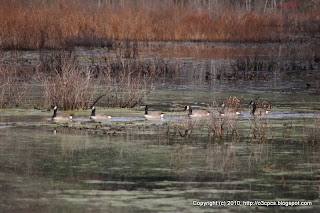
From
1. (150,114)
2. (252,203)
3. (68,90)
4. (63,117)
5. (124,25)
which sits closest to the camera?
(252,203)

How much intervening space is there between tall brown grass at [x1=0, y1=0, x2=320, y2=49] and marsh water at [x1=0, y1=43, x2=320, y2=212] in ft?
35.5

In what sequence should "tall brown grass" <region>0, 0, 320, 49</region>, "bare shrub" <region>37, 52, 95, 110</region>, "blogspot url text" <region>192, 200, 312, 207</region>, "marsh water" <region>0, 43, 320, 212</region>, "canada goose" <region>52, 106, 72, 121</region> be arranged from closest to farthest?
"blogspot url text" <region>192, 200, 312, 207</region> < "marsh water" <region>0, 43, 320, 212</region> < "canada goose" <region>52, 106, 72, 121</region> < "bare shrub" <region>37, 52, 95, 110</region> < "tall brown grass" <region>0, 0, 320, 49</region>

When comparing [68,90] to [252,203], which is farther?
[68,90]

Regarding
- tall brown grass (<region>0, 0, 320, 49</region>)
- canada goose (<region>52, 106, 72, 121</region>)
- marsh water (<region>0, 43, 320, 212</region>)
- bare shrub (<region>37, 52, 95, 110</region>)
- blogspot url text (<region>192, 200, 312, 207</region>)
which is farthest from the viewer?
tall brown grass (<region>0, 0, 320, 49</region>)

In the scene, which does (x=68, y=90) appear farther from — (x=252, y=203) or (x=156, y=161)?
(x=252, y=203)

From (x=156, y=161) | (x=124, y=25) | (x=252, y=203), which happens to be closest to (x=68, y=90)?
(x=156, y=161)

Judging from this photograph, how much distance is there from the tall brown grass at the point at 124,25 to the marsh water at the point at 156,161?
10827 millimetres

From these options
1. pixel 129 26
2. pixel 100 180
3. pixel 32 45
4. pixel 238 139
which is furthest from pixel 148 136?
pixel 129 26

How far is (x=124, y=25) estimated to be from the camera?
32.2 m

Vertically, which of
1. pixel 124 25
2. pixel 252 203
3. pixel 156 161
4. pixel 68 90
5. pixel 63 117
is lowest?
pixel 252 203

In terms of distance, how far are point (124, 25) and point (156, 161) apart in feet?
74.8

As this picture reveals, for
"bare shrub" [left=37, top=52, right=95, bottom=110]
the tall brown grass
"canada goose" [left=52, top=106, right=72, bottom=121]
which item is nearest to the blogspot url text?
"canada goose" [left=52, top=106, right=72, bottom=121]

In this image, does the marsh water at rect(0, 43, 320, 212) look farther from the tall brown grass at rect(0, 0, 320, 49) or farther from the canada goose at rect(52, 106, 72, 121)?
the tall brown grass at rect(0, 0, 320, 49)

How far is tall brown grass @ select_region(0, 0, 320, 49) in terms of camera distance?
90.7ft
